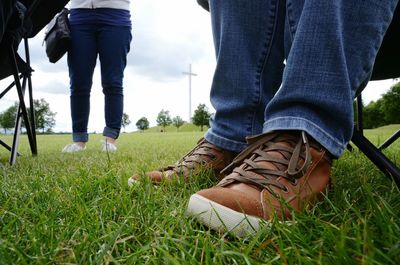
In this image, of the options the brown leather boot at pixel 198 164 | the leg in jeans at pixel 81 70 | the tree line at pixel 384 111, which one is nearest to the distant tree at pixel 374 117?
the tree line at pixel 384 111

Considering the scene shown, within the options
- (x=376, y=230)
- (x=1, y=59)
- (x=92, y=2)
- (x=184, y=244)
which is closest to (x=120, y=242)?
(x=184, y=244)

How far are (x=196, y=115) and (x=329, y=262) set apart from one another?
53.7 metres

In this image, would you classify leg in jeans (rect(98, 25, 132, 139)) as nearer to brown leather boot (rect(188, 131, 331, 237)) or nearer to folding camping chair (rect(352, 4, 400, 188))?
folding camping chair (rect(352, 4, 400, 188))

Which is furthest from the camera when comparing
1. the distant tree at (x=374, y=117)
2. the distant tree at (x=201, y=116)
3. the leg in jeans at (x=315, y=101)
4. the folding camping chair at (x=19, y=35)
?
the distant tree at (x=201, y=116)

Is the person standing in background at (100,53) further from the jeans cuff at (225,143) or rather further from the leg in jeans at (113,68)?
the jeans cuff at (225,143)

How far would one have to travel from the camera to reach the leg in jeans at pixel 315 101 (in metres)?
0.78

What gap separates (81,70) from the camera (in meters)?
3.06

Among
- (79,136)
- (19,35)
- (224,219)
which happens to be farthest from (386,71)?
(79,136)

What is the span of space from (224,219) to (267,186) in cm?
12

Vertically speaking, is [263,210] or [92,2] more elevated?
[92,2]

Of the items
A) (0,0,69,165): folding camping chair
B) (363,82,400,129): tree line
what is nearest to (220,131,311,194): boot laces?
(0,0,69,165): folding camping chair

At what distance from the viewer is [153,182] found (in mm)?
1083

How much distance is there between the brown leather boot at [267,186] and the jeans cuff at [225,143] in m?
0.28

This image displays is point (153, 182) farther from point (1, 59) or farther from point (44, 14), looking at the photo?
point (44, 14)
